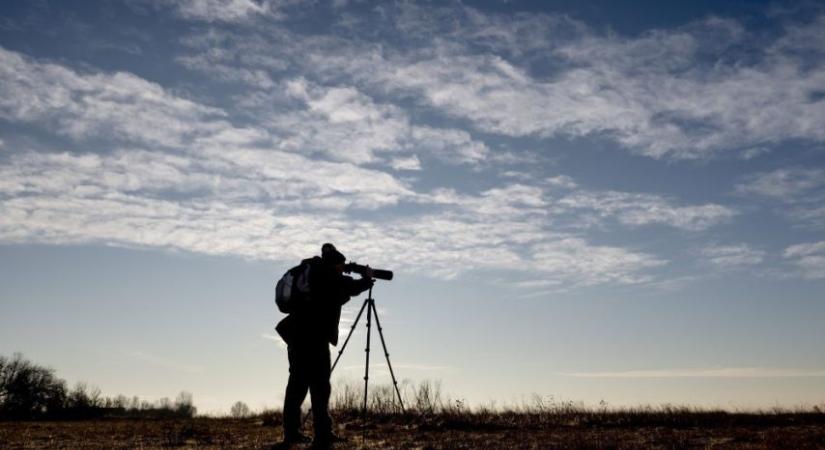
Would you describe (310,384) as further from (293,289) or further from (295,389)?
(293,289)

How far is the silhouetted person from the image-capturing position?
26.8ft

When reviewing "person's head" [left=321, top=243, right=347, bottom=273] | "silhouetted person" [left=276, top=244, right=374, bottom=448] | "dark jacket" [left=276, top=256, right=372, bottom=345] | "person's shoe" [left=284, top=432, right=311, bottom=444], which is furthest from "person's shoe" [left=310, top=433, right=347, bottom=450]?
"person's head" [left=321, top=243, right=347, bottom=273]

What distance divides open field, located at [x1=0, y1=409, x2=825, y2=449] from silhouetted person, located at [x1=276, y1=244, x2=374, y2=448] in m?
0.54

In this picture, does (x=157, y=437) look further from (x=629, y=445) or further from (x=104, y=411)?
(x=104, y=411)

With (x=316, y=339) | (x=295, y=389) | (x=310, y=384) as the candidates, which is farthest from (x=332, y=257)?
(x=295, y=389)

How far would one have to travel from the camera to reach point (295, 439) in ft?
27.6

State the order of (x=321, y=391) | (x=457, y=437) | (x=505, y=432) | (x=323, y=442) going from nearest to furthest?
(x=323, y=442)
(x=321, y=391)
(x=457, y=437)
(x=505, y=432)

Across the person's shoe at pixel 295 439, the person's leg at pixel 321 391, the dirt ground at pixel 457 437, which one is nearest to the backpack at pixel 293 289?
the person's leg at pixel 321 391

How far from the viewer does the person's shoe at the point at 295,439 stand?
8344mm

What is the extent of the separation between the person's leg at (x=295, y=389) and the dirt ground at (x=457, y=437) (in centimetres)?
36

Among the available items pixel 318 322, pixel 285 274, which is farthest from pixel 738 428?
pixel 285 274

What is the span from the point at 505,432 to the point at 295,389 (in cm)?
374

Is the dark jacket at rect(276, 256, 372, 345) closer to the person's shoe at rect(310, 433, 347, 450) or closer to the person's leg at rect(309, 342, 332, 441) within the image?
the person's leg at rect(309, 342, 332, 441)

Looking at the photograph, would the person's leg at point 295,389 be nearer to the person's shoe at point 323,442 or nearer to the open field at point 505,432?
the person's shoe at point 323,442
